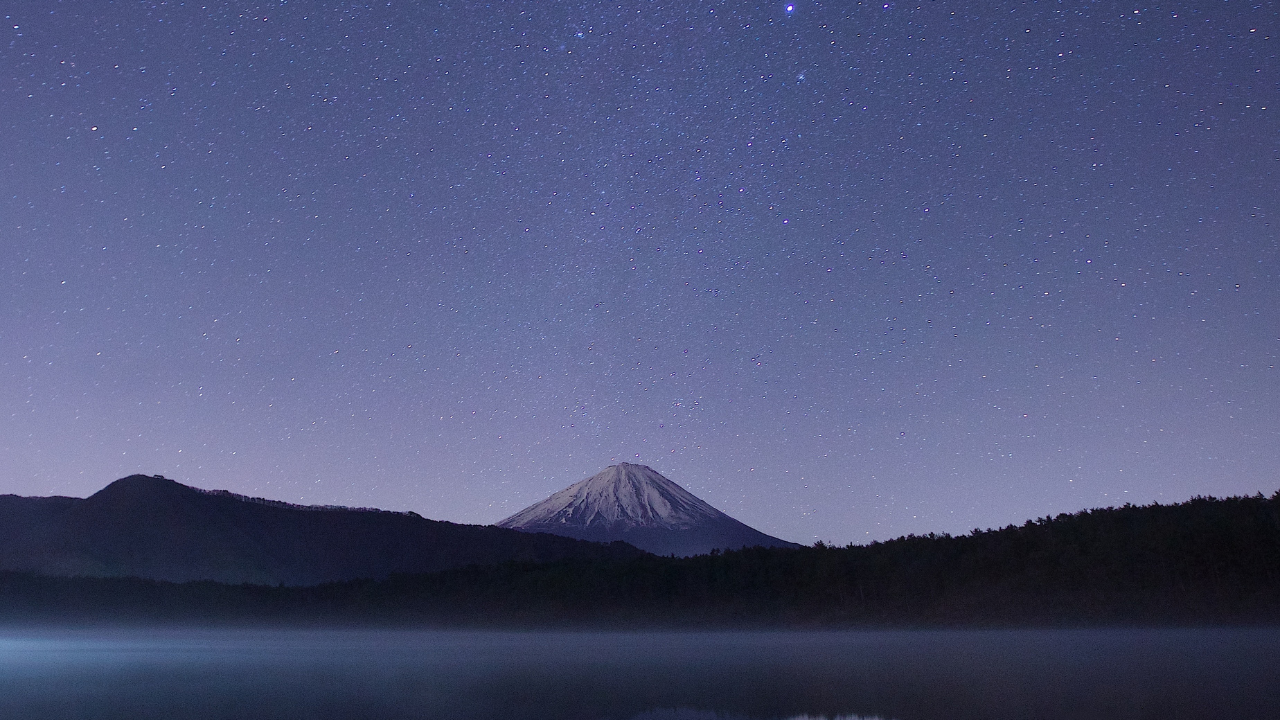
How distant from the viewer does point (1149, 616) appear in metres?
56.9

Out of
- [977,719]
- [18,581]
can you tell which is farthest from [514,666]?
[18,581]

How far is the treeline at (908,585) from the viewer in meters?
57.5

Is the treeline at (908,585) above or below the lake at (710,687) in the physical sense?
above

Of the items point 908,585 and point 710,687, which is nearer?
point 710,687

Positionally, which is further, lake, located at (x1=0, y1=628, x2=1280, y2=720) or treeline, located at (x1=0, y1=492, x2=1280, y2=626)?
treeline, located at (x1=0, y1=492, x2=1280, y2=626)

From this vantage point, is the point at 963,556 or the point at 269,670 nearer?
the point at 269,670

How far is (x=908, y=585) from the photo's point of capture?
240 ft

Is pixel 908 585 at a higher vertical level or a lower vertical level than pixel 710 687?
higher

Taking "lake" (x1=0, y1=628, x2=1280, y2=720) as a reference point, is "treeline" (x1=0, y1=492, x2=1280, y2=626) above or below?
above

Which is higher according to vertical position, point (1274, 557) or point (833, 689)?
point (1274, 557)

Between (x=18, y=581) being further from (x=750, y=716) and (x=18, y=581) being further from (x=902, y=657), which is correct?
(x=750, y=716)

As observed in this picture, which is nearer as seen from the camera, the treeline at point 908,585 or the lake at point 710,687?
the lake at point 710,687

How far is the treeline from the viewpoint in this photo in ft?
189

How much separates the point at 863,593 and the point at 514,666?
5053cm
